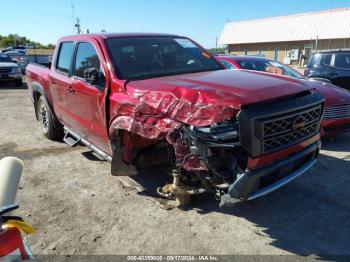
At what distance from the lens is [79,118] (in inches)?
209

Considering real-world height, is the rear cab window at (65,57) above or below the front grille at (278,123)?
above

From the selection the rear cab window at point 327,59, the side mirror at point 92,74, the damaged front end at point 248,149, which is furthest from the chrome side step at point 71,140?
the rear cab window at point 327,59

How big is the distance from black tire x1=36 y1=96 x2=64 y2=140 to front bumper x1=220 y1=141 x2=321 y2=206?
448 centimetres

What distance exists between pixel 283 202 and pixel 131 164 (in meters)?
1.86

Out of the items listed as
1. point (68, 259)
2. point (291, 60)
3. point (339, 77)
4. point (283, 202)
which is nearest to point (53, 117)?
point (68, 259)

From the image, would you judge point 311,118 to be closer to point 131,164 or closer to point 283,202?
point 283,202

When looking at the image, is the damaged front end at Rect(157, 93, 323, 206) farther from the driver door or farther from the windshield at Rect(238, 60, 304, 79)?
the windshield at Rect(238, 60, 304, 79)

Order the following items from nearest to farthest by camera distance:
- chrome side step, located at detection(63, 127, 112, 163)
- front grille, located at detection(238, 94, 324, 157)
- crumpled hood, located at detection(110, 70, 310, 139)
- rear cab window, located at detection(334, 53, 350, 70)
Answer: front grille, located at detection(238, 94, 324, 157)
crumpled hood, located at detection(110, 70, 310, 139)
chrome side step, located at detection(63, 127, 112, 163)
rear cab window, located at detection(334, 53, 350, 70)

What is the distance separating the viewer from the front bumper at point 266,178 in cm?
319

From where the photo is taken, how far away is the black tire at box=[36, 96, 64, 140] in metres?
6.80

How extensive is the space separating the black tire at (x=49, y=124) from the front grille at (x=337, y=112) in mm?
4910

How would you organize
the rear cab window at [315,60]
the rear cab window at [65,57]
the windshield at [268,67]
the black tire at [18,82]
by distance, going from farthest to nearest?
the black tire at [18,82] < the rear cab window at [315,60] < the windshield at [268,67] < the rear cab window at [65,57]

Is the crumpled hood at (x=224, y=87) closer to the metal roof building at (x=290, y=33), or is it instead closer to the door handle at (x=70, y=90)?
the door handle at (x=70, y=90)

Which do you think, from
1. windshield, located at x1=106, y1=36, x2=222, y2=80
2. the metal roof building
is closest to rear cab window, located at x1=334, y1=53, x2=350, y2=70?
windshield, located at x1=106, y1=36, x2=222, y2=80
